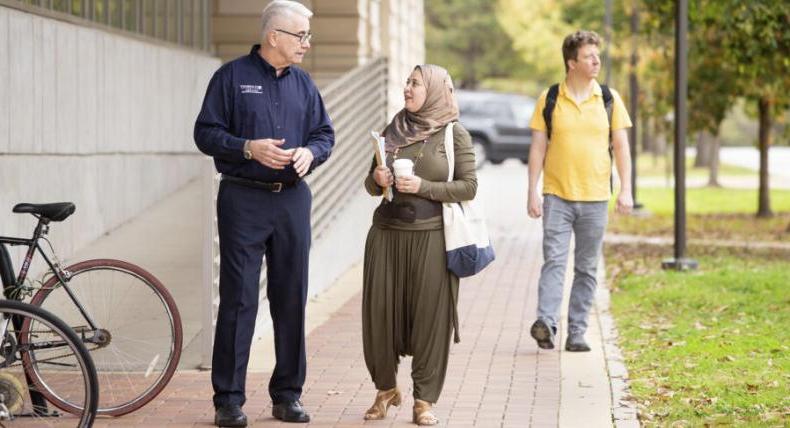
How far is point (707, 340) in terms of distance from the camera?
33.7 ft

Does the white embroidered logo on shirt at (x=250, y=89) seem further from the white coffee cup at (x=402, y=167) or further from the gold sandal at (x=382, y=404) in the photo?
the gold sandal at (x=382, y=404)

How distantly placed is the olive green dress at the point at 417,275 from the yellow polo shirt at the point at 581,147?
2335 mm

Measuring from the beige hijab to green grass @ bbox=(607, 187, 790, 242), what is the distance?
1447 cm

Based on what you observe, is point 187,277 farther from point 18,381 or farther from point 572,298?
point 18,381

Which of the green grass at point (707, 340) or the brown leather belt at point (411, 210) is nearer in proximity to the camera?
the brown leather belt at point (411, 210)

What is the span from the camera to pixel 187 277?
1230cm

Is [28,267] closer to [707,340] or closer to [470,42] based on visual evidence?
[707,340]

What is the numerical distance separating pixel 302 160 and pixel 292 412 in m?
1.27

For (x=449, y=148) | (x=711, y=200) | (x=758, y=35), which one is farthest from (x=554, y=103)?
(x=711, y=200)

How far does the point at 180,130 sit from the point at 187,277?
4808 millimetres

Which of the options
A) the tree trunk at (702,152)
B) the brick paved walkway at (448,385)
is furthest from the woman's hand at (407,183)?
the tree trunk at (702,152)

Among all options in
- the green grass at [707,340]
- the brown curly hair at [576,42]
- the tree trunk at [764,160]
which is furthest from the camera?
the tree trunk at [764,160]

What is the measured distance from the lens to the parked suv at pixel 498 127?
40.7 m

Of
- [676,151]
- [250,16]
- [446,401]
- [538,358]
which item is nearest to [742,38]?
[676,151]
